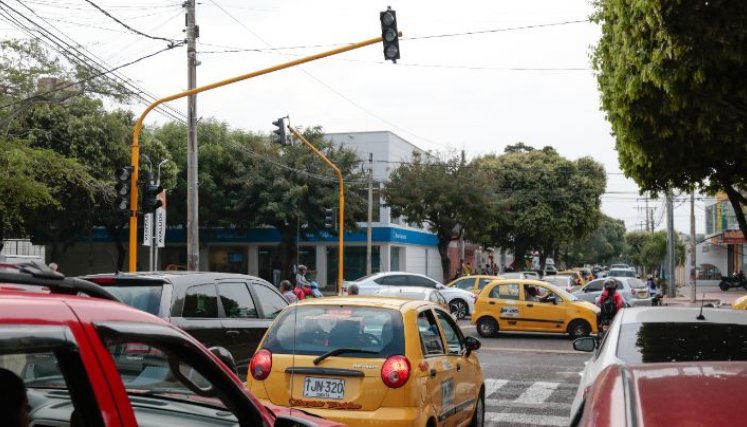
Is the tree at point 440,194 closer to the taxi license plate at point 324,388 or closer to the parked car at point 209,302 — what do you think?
the parked car at point 209,302

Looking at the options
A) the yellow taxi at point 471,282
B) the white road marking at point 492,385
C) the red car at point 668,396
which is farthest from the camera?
the yellow taxi at point 471,282

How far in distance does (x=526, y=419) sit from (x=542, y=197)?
165 ft

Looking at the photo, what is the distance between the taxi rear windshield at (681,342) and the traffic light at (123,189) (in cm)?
→ 1316

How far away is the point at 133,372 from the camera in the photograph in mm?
3492

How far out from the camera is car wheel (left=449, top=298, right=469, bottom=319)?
29.9 metres

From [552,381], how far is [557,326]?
8406mm

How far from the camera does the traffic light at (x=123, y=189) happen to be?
17.8 m

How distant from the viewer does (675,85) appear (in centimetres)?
1177

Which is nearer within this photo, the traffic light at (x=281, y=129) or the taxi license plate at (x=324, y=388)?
the taxi license plate at (x=324, y=388)

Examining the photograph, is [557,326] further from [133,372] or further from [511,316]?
[133,372]

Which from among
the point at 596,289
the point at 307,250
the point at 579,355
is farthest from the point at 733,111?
the point at 307,250

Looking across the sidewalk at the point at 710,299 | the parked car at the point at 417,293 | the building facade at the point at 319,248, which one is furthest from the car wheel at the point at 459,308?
the building facade at the point at 319,248

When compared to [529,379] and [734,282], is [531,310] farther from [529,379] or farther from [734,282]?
[734,282]

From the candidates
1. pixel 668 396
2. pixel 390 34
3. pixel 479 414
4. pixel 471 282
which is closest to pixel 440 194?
pixel 471 282
